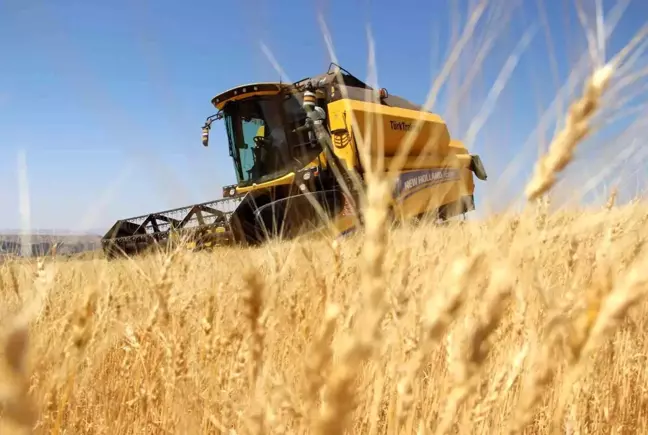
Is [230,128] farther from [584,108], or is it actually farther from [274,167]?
[584,108]

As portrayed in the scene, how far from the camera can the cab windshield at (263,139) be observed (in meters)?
7.32

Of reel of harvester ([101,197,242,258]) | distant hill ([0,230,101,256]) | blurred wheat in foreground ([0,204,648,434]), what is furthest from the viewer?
reel of harvester ([101,197,242,258])

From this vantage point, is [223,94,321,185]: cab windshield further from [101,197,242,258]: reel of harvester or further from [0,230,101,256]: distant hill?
[0,230,101,256]: distant hill

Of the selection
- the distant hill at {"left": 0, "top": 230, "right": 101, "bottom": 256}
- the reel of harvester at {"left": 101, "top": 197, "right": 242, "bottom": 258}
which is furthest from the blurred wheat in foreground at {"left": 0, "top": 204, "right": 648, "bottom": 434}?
the reel of harvester at {"left": 101, "top": 197, "right": 242, "bottom": 258}

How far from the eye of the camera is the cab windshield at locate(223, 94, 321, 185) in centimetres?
732

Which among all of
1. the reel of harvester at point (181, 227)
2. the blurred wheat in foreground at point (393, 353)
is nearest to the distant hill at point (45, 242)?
the blurred wheat in foreground at point (393, 353)

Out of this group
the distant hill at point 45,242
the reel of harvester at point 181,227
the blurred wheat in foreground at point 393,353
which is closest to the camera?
the blurred wheat in foreground at point 393,353

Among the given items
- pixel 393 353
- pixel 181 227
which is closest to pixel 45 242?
pixel 393 353

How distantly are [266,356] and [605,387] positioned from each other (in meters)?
0.89

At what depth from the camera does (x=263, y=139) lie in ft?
24.7

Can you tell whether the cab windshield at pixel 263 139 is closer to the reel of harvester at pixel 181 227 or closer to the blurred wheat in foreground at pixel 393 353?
the reel of harvester at pixel 181 227

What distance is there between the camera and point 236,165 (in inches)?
307

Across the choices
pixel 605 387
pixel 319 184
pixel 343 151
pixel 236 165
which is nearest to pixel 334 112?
pixel 343 151

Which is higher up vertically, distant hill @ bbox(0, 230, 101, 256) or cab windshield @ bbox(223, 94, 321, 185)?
cab windshield @ bbox(223, 94, 321, 185)
